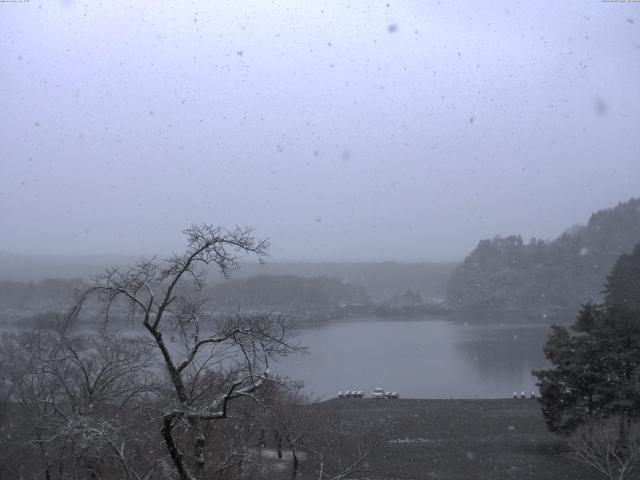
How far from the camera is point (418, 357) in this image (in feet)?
100

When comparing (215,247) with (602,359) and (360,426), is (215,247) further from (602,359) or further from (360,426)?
(360,426)

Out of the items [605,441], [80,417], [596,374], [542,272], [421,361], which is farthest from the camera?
Result: [542,272]

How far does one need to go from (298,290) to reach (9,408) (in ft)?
153

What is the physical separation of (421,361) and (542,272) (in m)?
36.2

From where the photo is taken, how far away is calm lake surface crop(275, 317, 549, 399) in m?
22.5

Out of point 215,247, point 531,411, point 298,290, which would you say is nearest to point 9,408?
point 215,247

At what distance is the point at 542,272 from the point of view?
60.8 meters

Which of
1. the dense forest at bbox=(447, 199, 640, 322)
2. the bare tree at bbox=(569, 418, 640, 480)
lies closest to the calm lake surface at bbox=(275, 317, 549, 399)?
the bare tree at bbox=(569, 418, 640, 480)

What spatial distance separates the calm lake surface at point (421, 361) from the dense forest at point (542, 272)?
39.0 ft

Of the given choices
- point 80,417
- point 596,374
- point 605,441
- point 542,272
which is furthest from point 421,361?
point 542,272

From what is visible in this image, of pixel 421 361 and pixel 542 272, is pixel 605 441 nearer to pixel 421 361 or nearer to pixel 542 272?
pixel 421 361

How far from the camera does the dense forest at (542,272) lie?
187ft

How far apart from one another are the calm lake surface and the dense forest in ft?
39.0

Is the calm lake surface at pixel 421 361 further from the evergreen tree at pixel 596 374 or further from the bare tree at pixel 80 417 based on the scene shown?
the bare tree at pixel 80 417
